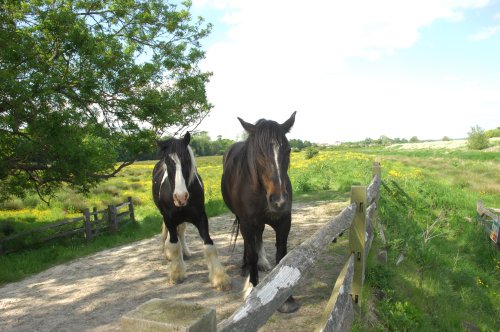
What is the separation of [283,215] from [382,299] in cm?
194

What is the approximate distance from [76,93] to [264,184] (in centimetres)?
753

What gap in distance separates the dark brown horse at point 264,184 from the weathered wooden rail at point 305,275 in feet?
2.13

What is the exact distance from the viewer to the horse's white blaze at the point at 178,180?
181 inches

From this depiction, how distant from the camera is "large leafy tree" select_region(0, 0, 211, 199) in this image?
743 cm

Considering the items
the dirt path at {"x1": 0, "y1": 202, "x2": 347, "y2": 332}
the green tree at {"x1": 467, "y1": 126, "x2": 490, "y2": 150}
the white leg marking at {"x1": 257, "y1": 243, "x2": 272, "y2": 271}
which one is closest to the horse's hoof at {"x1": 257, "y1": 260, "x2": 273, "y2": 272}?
the white leg marking at {"x1": 257, "y1": 243, "x2": 272, "y2": 271}

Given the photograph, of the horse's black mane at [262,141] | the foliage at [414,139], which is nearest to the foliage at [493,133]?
the foliage at [414,139]

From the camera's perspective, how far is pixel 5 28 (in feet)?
24.3

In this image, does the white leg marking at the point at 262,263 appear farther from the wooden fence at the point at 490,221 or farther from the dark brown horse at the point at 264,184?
the wooden fence at the point at 490,221

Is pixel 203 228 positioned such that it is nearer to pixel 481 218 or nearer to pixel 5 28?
pixel 5 28

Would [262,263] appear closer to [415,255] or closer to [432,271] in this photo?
[415,255]

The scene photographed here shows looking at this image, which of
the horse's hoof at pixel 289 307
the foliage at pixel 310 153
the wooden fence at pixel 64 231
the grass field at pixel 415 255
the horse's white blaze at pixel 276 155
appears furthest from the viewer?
the foliage at pixel 310 153

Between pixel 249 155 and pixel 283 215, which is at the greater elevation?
pixel 249 155

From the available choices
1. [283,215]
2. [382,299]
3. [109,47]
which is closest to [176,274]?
[283,215]

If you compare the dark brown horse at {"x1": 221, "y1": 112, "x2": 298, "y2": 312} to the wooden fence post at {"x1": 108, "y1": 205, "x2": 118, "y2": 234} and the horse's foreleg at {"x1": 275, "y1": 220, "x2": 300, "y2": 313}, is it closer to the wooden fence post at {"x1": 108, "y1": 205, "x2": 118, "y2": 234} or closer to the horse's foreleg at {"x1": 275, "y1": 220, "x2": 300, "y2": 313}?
the horse's foreleg at {"x1": 275, "y1": 220, "x2": 300, "y2": 313}
